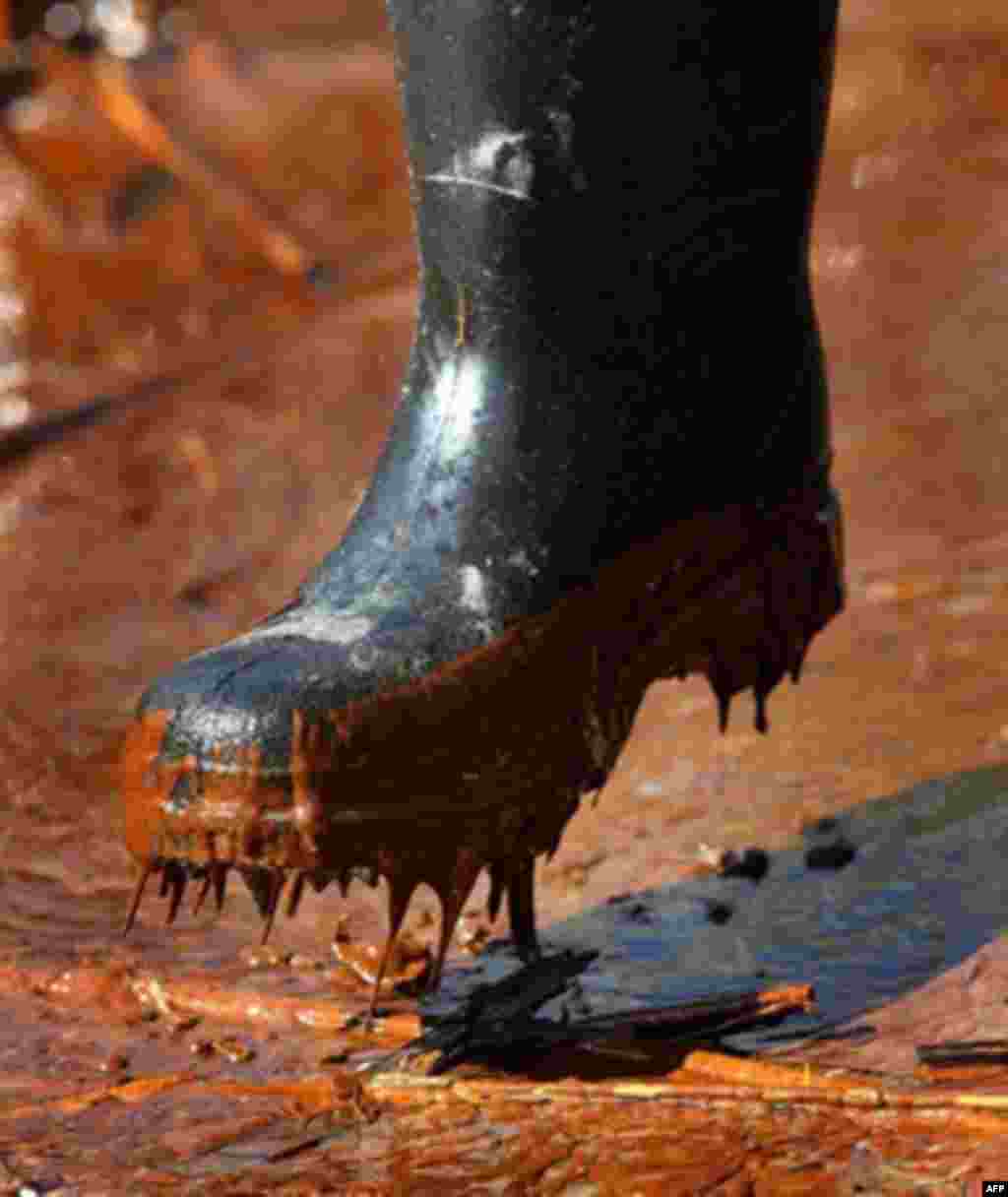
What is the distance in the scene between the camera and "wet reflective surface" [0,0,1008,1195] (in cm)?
180

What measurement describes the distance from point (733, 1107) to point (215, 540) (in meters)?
1.80

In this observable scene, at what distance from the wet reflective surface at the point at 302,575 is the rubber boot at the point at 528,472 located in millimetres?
164

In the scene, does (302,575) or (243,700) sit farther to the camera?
(302,575)

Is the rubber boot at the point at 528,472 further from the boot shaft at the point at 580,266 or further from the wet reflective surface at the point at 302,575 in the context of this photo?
the wet reflective surface at the point at 302,575

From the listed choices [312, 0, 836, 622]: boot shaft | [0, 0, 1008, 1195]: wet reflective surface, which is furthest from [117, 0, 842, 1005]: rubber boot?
[0, 0, 1008, 1195]: wet reflective surface

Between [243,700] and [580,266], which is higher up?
[580,266]

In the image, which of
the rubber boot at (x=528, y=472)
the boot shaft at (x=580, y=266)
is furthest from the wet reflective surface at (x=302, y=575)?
the boot shaft at (x=580, y=266)

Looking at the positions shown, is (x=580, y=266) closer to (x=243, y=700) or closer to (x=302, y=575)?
(x=243, y=700)

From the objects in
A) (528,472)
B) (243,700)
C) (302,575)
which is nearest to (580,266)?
(528,472)

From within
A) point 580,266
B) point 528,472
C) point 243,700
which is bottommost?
point 243,700

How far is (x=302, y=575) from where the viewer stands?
3.13 m

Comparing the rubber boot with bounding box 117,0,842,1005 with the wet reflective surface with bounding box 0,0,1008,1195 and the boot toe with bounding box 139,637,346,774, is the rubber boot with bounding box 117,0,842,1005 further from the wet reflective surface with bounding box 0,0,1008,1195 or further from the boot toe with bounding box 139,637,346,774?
the wet reflective surface with bounding box 0,0,1008,1195

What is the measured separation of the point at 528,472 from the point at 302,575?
1.29 metres

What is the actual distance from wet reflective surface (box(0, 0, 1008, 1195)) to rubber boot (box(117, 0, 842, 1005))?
164 millimetres
